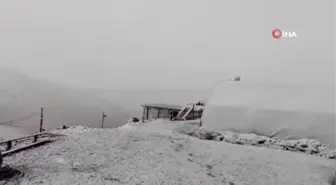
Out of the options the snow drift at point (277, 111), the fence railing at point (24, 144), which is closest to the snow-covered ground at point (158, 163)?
the fence railing at point (24, 144)

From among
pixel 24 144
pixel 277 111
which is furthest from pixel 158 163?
pixel 277 111

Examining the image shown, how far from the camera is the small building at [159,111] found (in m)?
23.5

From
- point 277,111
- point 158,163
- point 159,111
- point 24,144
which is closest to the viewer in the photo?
point 158,163

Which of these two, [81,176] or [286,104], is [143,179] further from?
[286,104]

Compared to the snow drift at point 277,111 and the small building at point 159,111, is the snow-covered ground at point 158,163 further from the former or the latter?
the small building at point 159,111

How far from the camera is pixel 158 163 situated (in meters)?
7.09

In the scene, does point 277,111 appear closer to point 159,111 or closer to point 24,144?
point 24,144

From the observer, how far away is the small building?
23469mm

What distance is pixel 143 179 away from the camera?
5820mm

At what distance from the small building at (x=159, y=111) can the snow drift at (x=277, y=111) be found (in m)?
9.67

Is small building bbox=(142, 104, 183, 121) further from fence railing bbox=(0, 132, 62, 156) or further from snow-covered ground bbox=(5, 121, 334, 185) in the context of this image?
fence railing bbox=(0, 132, 62, 156)

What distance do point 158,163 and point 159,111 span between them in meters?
16.8

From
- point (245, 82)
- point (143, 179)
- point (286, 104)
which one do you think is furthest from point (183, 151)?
point (245, 82)

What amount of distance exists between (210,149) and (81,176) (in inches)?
198
